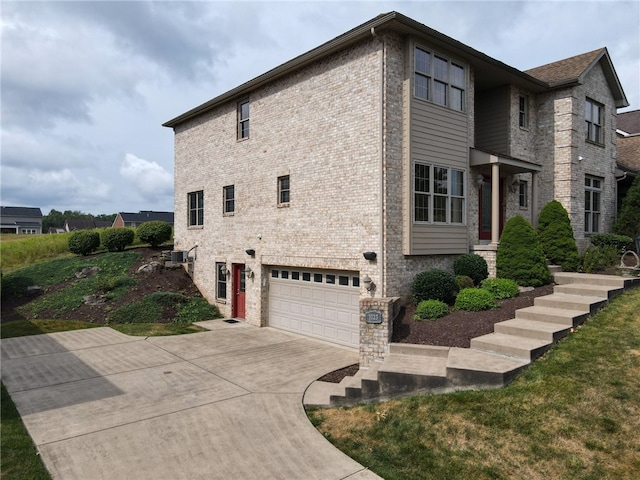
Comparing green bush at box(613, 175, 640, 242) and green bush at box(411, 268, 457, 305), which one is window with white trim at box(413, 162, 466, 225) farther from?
green bush at box(613, 175, 640, 242)

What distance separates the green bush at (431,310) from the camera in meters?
10.9

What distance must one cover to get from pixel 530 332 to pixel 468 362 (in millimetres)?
1977

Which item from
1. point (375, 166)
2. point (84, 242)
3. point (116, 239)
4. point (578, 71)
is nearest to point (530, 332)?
point (375, 166)

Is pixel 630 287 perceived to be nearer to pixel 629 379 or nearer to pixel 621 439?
pixel 629 379

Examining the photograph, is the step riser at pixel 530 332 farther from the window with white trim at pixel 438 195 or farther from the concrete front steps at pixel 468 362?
the window with white trim at pixel 438 195

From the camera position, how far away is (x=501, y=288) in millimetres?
12141

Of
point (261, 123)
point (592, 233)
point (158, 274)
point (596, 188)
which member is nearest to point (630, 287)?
point (592, 233)

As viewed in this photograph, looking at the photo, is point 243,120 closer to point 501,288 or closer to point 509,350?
point 501,288

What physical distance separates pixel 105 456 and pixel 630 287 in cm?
1281

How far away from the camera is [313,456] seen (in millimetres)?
6160

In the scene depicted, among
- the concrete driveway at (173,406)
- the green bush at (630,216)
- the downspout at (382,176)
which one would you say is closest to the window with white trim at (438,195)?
the downspout at (382,176)

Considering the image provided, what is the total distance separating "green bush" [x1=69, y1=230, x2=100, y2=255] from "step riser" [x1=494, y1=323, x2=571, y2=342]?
22.5 metres

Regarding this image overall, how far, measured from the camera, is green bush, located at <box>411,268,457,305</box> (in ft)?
38.4

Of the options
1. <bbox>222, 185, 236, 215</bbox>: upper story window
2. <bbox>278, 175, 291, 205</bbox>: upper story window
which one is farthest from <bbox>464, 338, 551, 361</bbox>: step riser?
<bbox>222, 185, 236, 215</bbox>: upper story window
